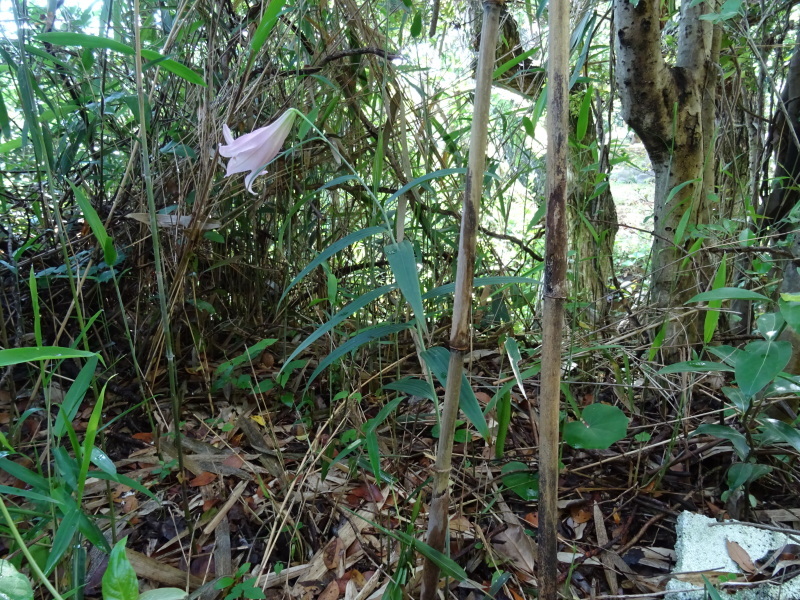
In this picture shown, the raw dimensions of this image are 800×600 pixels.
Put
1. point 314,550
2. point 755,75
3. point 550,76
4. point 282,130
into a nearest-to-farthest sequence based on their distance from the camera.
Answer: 1. point 550,76
2. point 282,130
3. point 314,550
4. point 755,75

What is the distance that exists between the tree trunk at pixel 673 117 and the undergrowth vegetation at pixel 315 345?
46 millimetres

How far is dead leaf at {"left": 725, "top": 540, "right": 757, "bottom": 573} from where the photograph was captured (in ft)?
3.01

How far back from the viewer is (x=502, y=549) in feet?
3.40

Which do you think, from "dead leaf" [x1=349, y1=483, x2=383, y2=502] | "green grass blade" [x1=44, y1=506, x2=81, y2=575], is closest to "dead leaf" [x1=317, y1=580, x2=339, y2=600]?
"dead leaf" [x1=349, y1=483, x2=383, y2=502]

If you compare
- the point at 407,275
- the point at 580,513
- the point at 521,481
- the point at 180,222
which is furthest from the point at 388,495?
the point at 180,222

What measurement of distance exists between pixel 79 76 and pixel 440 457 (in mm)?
1623

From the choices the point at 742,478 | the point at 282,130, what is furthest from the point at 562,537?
the point at 282,130

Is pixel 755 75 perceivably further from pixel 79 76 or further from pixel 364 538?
pixel 79 76

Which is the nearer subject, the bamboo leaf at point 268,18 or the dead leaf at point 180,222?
the bamboo leaf at point 268,18

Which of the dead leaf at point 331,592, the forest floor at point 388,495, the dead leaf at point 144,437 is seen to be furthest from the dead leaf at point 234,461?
the dead leaf at point 331,592

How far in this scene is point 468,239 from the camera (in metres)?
0.67

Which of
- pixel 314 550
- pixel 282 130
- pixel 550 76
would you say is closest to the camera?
pixel 550 76

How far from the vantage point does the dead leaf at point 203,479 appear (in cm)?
122

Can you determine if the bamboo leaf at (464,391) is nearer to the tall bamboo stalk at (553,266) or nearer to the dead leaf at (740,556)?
the tall bamboo stalk at (553,266)
